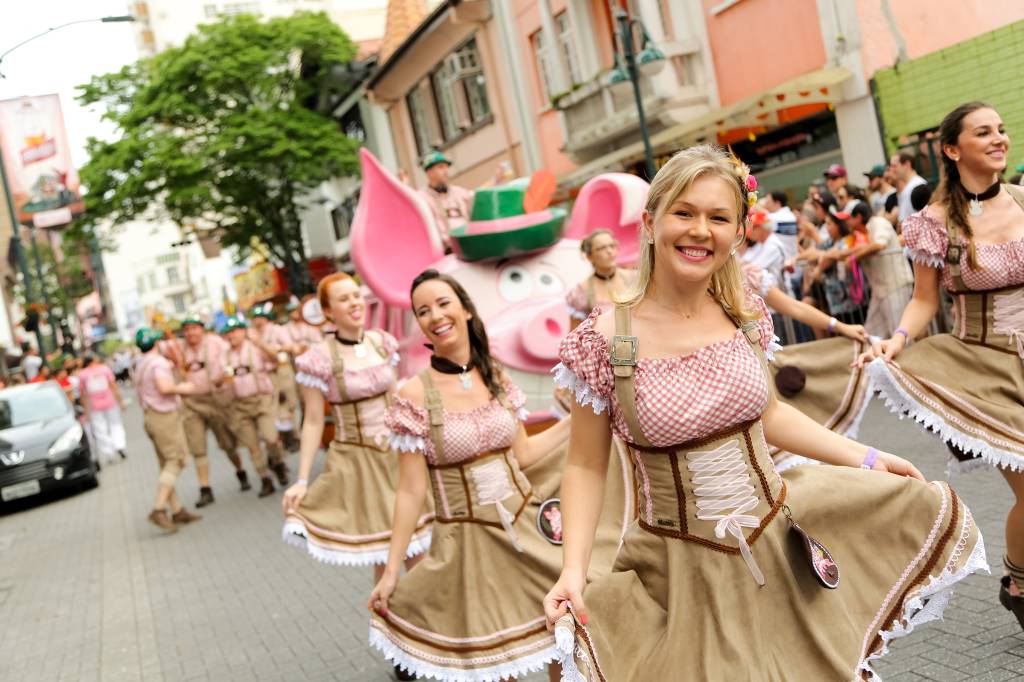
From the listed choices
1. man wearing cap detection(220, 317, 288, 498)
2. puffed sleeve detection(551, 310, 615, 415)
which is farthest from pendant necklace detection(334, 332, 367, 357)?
man wearing cap detection(220, 317, 288, 498)

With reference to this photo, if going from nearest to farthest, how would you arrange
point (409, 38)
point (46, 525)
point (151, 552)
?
point (151, 552), point (46, 525), point (409, 38)

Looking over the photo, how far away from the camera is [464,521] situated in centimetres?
465

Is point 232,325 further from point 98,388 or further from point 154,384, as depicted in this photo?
point 98,388

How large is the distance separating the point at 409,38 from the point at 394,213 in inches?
808

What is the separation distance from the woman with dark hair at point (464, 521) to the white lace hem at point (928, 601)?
1363 mm

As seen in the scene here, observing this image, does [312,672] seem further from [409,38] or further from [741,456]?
[409,38]

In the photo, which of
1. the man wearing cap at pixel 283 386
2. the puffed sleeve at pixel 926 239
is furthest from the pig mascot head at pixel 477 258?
the man wearing cap at pixel 283 386

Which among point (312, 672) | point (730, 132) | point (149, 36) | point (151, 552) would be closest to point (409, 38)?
point (730, 132)

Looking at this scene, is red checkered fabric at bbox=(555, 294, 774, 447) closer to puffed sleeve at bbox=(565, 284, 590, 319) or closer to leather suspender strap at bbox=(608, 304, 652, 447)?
leather suspender strap at bbox=(608, 304, 652, 447)

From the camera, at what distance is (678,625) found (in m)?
2.93

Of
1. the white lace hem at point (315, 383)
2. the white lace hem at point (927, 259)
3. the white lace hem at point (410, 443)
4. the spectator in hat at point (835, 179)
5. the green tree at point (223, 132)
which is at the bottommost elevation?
the white lace hem at point (410, 443)

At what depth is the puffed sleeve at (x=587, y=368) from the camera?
3086mm

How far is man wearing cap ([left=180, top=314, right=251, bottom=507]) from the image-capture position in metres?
13.7

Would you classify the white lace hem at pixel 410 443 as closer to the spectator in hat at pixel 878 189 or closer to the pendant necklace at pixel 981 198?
the pendant necklace at pixel 981 198
